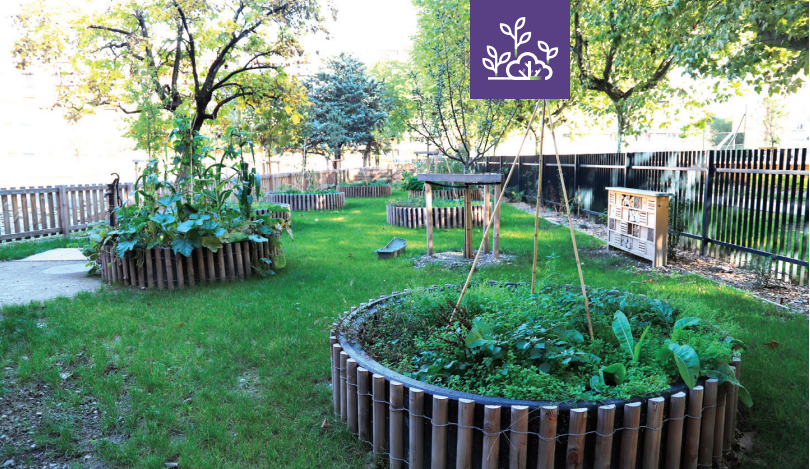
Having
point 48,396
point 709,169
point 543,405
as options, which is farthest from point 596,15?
point 48,396

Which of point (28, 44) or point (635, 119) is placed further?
point (635, 119)

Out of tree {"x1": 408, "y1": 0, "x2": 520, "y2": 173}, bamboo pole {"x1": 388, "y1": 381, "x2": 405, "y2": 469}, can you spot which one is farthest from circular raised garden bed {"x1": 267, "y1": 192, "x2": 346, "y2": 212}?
bamboo pole {"x1": 388, "y1": 381, "x2": 405, "y2": 469}

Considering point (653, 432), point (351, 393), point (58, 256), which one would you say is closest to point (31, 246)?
point (58, 256)

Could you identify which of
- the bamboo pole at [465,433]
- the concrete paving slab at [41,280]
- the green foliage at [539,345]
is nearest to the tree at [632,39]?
the green foliage at [539,345]

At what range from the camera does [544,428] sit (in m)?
2.32

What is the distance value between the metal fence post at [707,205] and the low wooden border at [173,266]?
6.46m

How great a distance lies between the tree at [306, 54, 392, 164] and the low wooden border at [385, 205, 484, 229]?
819 inches

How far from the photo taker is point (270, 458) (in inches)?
111

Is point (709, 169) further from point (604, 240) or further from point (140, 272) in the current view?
point (140, 272)

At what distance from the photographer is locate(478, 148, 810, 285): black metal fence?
246 inches

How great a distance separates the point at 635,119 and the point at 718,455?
16.6 m

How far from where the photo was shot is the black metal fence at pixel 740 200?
624 centimetres

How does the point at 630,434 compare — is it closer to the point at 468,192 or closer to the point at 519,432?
the point at 519,432

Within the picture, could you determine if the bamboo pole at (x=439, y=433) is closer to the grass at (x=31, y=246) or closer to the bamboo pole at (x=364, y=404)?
the bamboo pole at (x=364, y=404)
